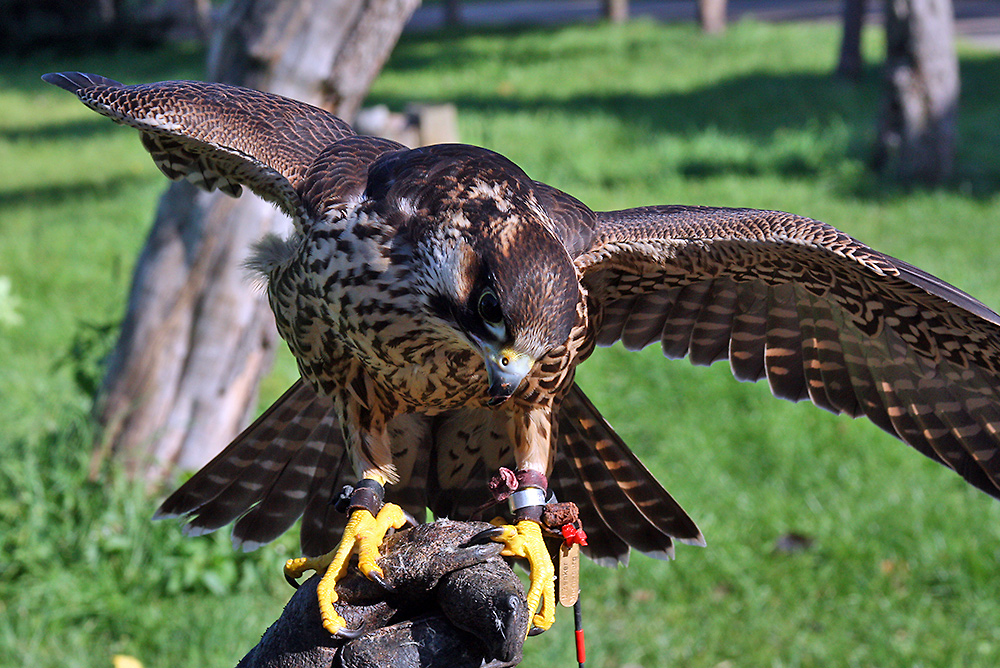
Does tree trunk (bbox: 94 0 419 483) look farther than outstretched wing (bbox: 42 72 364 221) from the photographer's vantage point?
Yes

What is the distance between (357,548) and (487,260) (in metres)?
0.63

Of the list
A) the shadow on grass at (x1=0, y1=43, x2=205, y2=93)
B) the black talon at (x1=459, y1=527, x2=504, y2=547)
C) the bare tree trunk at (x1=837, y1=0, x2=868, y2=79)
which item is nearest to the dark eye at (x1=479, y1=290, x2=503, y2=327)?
the black talon at (x1=459, y1=527, x2=504, y2=547)

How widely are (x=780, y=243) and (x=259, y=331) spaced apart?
2363 millimetres

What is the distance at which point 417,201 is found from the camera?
6.55 ft

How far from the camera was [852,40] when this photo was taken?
11.9 metres

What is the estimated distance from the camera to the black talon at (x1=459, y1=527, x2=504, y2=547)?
177 centimetres

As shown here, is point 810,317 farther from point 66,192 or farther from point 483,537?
point 66,192

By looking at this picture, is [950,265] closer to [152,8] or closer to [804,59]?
[804,59]

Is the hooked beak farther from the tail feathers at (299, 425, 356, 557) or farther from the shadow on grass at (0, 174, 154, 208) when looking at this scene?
the shadow on grass at (0, 174, 154, 208)

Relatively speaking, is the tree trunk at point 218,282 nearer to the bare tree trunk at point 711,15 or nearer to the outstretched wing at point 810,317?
the outstretched wing at point 810,317

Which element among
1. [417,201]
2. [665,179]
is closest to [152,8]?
[665,179]

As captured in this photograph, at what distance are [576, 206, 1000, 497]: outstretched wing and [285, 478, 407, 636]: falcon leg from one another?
2.26 feet

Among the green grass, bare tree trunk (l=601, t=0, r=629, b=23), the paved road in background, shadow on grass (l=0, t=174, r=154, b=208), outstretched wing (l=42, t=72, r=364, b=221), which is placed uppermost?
outstretched wing (l=42, t=72, r=364, b=221)

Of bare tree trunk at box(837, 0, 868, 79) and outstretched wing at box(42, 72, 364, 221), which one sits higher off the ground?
outstretched wing at box(42, 72, 364, 221)
